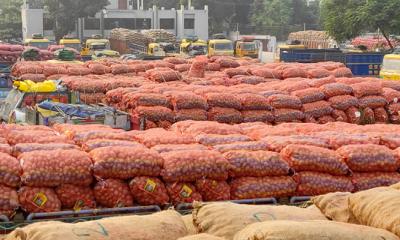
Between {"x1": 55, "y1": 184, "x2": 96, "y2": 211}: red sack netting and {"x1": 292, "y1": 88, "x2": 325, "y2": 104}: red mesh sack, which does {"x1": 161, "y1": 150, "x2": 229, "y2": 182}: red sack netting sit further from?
{"x1": 292, "y1": 88, "x2": 325, "y2": 104}: red mesh sack

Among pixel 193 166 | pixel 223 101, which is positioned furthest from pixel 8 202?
pixel 223 101

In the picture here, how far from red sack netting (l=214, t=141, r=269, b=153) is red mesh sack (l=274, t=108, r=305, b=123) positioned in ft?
15.5

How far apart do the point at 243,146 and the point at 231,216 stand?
2453mm

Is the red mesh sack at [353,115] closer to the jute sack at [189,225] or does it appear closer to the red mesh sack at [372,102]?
the red mesh sack at [372,102]

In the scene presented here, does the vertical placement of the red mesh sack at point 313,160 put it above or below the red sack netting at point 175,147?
below

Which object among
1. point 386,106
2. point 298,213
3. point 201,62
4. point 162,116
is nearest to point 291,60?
point 201,62

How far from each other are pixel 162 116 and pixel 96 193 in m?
5.19

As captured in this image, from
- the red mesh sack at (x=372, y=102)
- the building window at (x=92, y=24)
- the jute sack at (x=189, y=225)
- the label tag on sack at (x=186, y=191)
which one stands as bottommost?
the label tag on sack at (x=186, y=191)

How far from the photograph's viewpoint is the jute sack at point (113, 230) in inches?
179

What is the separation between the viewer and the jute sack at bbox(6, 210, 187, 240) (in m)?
4.54

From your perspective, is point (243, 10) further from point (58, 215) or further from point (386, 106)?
point (58, 215)

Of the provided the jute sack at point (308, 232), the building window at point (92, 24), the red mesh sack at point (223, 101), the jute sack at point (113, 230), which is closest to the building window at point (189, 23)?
the building window at point (92, 24)

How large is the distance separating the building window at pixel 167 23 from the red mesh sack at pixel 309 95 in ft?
157

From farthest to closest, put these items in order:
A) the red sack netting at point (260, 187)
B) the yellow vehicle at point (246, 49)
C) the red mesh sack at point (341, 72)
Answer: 1. the yellow vehicle at point (246, 49)
2. the red mesh sack at point (341, 72)
3. the red sack netting at point (260, 187)
